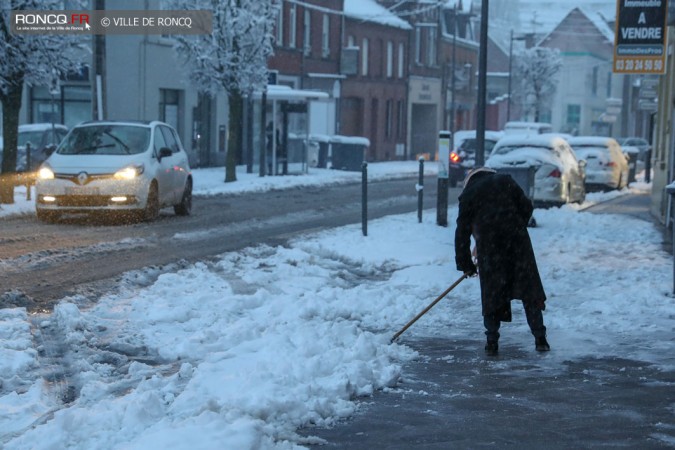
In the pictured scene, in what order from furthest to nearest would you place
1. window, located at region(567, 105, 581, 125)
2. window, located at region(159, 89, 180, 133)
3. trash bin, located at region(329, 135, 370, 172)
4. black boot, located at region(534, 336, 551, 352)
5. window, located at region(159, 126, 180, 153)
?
window, located at region(567, 105, 581, 125)
trash bin, located at region(329, 135, 370, 172)
window, located at region(159, 89, 180, 133)
window, located at region(159, 126, 180, 153)
black boot, located at region(534, 336, 551, 352)

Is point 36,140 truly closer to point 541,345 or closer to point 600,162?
point 600,162

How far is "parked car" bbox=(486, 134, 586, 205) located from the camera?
2155cm

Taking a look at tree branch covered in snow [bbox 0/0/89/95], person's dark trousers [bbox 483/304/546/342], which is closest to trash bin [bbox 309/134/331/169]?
tree branch covered in snow [bbox 0/0/89/95]

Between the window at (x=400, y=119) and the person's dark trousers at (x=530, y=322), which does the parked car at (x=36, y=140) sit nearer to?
the person's dark trousers at (x=530, y=322)

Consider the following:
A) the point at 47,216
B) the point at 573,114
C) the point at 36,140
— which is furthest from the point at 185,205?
the point at 573,114

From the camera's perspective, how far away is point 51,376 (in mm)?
7383

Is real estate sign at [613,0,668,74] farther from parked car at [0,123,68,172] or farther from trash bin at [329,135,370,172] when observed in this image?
trash bin at [329,135,370,172]

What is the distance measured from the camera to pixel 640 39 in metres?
18.4

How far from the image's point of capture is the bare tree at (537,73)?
80938 millimetres

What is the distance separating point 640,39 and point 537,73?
210 feet

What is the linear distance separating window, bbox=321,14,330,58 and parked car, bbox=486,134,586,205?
28136 millimetres

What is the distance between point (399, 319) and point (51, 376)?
355 centimetres

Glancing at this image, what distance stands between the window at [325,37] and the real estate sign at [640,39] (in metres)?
32.7

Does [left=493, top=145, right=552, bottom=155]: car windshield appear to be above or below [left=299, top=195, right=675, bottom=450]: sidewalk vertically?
above
